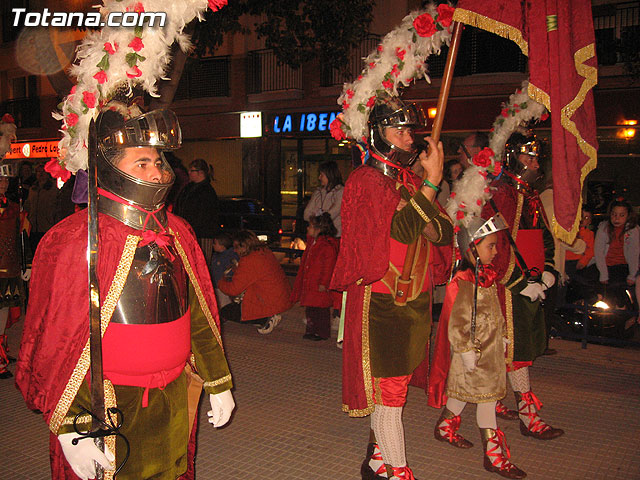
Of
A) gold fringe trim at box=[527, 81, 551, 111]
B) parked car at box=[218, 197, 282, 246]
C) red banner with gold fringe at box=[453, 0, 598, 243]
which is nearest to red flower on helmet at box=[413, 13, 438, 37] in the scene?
red banner with gold fringe at box=[453, 0, 598, 243]

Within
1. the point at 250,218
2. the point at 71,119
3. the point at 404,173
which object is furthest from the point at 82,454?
the point at 250,218

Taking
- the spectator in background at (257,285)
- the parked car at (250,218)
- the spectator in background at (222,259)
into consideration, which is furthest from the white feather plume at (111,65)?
the parked car at (250,218)

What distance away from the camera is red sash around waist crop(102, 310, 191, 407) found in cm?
255

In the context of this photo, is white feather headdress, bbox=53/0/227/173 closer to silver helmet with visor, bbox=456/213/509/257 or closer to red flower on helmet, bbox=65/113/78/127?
red flower on helmet, bbox=65/113/78/127

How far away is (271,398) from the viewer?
559 centimetres

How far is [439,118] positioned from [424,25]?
0.70m

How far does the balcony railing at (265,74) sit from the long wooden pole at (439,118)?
56.6 feet

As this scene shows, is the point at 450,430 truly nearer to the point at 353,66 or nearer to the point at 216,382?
the point at 216,382

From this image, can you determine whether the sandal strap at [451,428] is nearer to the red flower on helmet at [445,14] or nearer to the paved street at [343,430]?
the paved street at [343,430]

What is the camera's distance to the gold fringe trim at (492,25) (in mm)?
3266

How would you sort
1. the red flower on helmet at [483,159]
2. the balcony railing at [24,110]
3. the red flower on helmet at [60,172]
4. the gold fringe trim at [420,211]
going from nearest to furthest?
the red flower on helmet at [60,172] < the gold fringe trim at [420,211] < the red flower on helmet at [483,159] < the balcony railing at [24,110]

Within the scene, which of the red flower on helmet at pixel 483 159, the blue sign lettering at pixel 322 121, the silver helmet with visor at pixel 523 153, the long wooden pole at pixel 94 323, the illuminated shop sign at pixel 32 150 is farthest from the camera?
the illuminated shop sign at pixel 32 150

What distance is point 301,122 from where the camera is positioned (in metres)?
19.2

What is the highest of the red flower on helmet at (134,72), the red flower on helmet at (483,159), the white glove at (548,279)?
the red flower on helmet at (134,72)
